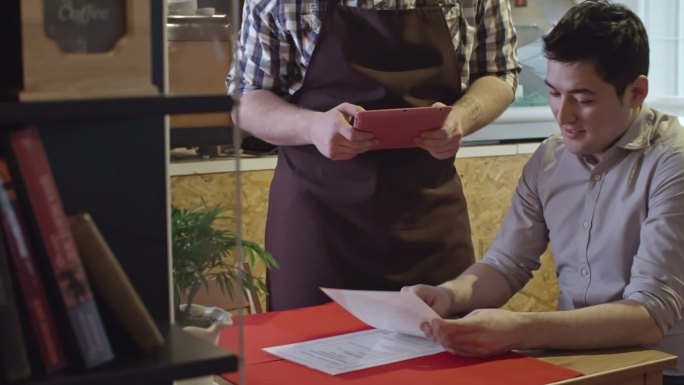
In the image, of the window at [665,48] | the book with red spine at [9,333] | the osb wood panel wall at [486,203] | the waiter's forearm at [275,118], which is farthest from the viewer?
the window at [665,48]

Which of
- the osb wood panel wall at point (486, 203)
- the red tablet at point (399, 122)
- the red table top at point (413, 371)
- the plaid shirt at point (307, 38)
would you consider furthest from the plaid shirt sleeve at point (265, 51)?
the osb wood panel wall at point (486, 203)

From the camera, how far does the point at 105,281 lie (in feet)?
3.54

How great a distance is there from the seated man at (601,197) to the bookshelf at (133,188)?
0.71 metres

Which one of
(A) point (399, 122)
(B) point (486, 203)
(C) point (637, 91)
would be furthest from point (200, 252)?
(B) point (486, 203)

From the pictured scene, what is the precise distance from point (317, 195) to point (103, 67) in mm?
1147

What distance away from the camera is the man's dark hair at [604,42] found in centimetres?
195

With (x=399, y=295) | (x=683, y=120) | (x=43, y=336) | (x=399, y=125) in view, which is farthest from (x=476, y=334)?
(x=683, y=120)

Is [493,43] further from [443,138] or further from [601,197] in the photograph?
[601,197]

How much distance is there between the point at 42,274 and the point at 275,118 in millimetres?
1155

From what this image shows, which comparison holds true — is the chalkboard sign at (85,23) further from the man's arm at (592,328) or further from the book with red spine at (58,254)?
the man's arm at (592,328)

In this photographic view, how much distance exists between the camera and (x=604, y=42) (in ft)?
6.41

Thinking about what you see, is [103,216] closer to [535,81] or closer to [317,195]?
[317,195]

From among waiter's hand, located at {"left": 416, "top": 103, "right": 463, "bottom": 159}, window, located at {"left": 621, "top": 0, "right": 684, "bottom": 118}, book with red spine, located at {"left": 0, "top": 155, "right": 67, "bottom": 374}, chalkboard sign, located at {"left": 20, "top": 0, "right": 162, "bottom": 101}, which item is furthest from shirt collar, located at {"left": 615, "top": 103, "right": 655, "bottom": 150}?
window, located at {"left": 621, "top": 0, "right": 684, "bottom": 118}

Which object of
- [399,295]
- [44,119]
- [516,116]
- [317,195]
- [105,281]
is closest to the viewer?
[44,119]
